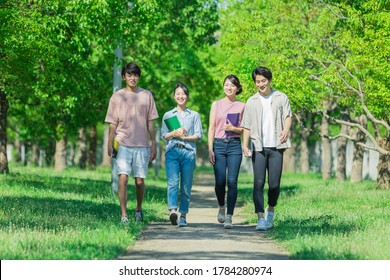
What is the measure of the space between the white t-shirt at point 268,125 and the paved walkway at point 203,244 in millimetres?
1308

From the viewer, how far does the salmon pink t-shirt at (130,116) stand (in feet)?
44.1

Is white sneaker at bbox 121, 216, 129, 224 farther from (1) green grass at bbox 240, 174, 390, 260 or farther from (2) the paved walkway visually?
(1) green grass at bbox 240, 174, 390, 260

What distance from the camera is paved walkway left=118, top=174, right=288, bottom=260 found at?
9.80 meters

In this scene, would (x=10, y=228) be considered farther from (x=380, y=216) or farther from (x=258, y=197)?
(x=380, y=216)

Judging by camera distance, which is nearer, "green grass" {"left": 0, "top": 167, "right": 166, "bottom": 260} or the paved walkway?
"green grass" {"left": 0, "top": 167, "right": 166, "bottom": 260}

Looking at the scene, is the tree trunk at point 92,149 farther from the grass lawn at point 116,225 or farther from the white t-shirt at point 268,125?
the white t-shirt at point 268,125

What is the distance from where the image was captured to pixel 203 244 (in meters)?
10.9

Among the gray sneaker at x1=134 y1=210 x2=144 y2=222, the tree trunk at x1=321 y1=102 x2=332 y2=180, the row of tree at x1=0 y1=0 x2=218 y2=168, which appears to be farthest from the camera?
the tree trunk at x1=321 y1=102 x2=332 y2=180

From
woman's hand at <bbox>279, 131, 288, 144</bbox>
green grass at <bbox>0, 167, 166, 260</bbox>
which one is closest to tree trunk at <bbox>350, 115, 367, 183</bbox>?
green grass at <bbox>0, 167, 166, 260</bbox>

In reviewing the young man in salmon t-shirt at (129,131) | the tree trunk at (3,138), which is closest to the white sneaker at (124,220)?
the young man in salmon t-shirt at (129,131)

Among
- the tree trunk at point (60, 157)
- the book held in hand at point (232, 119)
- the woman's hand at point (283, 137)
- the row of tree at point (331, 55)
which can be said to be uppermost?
the row of tree at point (331, 55)

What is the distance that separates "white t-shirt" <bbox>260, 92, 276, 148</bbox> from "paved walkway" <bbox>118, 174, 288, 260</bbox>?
4.29 feet

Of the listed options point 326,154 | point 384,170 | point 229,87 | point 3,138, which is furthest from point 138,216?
point 326,154

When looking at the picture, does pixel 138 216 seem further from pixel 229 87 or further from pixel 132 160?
pixel 229 87
